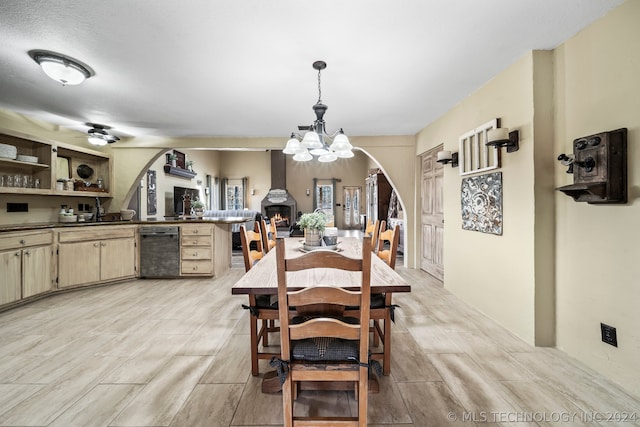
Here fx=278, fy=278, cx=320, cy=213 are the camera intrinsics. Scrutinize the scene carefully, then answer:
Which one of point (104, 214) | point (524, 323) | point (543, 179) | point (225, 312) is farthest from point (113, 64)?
point (524, 323)

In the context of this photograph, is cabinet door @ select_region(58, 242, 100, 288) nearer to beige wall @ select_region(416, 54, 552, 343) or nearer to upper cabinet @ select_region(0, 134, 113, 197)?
upper cabinet @ select_region(0, 134, 113, 197)

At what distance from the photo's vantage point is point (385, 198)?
7465 millimetres

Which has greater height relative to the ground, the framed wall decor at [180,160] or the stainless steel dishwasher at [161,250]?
the framed wall decor at [180,160]

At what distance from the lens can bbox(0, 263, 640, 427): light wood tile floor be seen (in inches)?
58.4

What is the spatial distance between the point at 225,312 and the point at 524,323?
2756 mm

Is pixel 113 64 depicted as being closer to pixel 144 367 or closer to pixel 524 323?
pixel 144 367

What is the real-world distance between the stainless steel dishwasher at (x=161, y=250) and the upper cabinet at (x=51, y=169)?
117 centimetres

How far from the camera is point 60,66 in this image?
2.26m

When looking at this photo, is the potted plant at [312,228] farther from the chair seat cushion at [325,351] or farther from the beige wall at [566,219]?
the beige wall at [566,219]

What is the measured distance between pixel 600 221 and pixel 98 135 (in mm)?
5582

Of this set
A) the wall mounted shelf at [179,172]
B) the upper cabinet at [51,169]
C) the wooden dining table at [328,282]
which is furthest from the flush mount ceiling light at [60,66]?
the wall mounted shelf at [179,172]

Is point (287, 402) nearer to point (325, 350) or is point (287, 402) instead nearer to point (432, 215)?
point (325, 350)

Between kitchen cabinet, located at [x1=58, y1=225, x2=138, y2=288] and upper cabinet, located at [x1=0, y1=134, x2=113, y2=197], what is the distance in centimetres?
70

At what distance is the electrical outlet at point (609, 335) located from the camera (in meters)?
1.75
